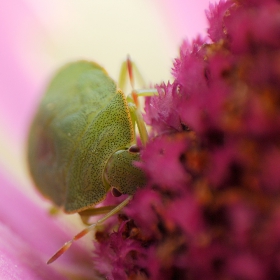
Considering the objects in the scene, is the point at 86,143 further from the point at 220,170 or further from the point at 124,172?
the point at 220,170

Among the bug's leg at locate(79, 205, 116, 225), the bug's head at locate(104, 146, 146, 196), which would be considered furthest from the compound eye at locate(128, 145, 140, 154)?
the bug's leg at locate(79, 205, 116, 225)

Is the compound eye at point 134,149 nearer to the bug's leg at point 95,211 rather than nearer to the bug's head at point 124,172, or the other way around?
the bug's head at point 124,172

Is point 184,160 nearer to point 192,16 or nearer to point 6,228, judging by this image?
point 6,228

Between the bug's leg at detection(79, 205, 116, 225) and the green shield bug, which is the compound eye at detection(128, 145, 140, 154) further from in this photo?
the bug's leg at detection(79, 205, 116, 225)

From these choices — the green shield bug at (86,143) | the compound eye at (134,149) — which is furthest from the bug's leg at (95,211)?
the compound eye at (134,149)

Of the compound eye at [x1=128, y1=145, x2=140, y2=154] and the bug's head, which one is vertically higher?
the compound eye at [x1=128, y1=145, x2=140, y2=154]

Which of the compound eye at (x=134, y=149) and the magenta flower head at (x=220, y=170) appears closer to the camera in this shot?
the magenta flower head at (x=220, y=170)

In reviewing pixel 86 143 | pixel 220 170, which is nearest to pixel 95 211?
pixel 86 143

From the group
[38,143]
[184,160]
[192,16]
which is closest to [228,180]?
[184,160]
